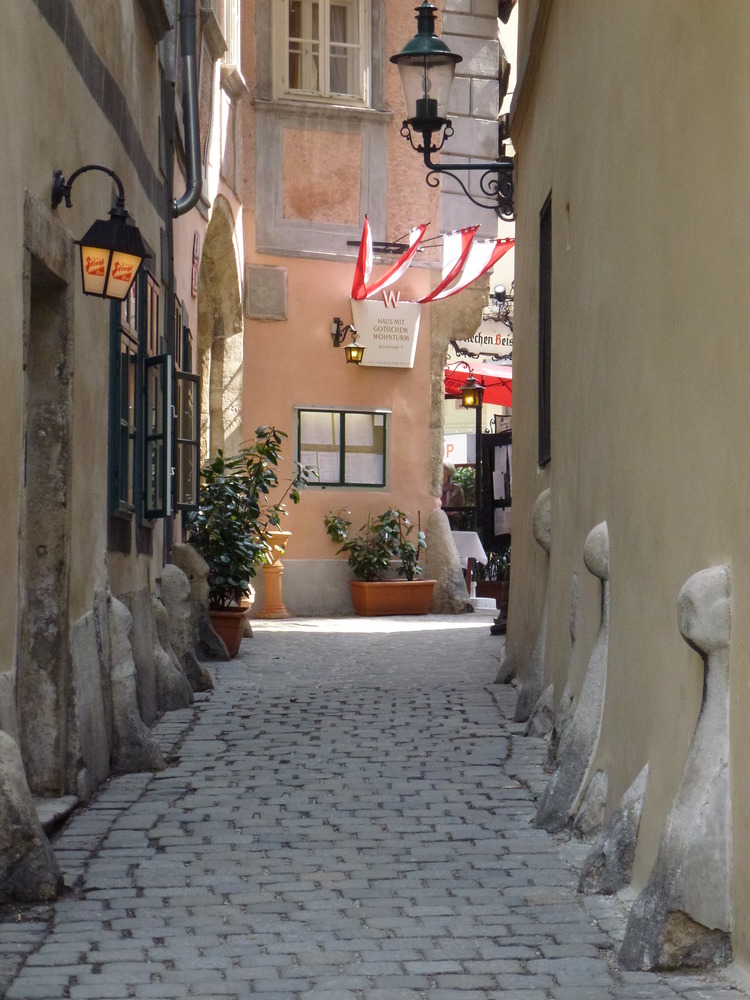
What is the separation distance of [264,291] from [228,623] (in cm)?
629

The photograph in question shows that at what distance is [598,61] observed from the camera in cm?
590

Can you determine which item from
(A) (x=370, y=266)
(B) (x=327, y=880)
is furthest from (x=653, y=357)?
(A) (x=370, y=266)

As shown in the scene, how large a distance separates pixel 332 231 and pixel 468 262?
1877 millimetres

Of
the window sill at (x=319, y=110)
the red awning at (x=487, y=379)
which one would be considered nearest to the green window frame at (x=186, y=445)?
the window sill at (x=319, y=110)

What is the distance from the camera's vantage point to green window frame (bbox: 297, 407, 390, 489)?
17.3 m

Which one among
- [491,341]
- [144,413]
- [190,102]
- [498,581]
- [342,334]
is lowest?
[498,581]

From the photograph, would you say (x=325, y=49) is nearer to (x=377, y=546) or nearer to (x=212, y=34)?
(x=212, y=34)

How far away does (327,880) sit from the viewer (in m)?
4.86

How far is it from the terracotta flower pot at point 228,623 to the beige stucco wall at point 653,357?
482 cm

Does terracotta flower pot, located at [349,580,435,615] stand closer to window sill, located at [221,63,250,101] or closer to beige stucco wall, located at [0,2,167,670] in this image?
window sill, located at [221,63,250,101]

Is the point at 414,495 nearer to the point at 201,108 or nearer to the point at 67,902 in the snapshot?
the point at 201,108

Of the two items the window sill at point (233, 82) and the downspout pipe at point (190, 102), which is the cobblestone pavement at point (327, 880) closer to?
the downspout pipe at point (190, 102)

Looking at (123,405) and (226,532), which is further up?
(123,405)

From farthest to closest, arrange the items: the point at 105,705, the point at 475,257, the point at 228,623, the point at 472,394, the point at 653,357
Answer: the point at 472,394 → the point at 475,257 → the point at 228,623 → the point at 105,705 → the point at 653,357
